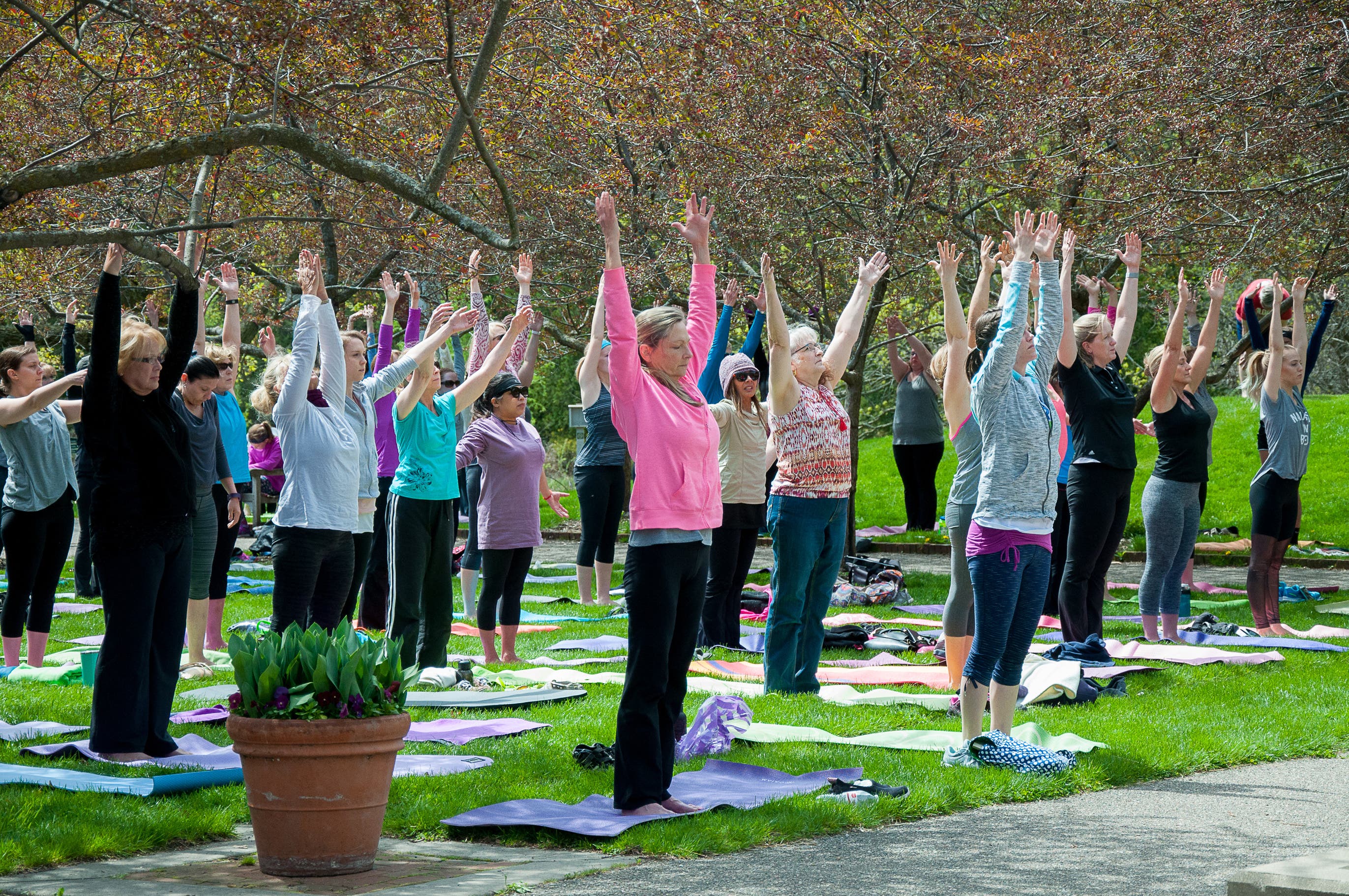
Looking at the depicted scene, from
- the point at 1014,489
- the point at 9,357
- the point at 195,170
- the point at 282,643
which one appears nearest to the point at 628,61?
the point at 195,170

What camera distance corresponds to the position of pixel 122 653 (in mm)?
6031

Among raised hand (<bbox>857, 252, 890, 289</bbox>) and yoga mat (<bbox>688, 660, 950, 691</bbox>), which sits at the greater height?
raised hand (<bbox>857, 252, 890, 289</bbox>)

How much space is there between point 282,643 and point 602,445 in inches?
274

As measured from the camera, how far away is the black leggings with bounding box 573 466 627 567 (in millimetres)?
11578

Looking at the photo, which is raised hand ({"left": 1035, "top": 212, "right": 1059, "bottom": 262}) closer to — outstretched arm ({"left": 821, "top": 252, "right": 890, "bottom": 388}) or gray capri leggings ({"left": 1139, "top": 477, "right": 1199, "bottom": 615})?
outstretched arm ({"left": 821, "top": 252, "right": 890, "bottom": 388})

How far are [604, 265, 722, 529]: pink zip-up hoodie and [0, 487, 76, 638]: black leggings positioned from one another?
4494 mm

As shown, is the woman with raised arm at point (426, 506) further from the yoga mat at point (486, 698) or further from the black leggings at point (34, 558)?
the black leggings at point (34, 558)

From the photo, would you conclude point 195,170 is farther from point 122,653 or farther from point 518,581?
point 122,653

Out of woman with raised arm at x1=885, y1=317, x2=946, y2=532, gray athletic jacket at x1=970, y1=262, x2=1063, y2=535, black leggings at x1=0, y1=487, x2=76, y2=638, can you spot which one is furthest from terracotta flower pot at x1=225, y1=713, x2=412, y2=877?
woman with raised arm at x1=885, y1=317, x2=946, y2=532

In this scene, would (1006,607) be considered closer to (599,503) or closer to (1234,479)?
(599,503)

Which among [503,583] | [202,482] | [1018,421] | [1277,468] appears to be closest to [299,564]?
[202,482]

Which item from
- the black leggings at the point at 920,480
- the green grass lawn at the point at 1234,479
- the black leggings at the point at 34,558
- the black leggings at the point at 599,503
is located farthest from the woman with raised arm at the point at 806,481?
the black leggings at the point at 920,480

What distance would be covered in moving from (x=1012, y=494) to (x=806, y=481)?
1793mm

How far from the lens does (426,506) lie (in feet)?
26.2
